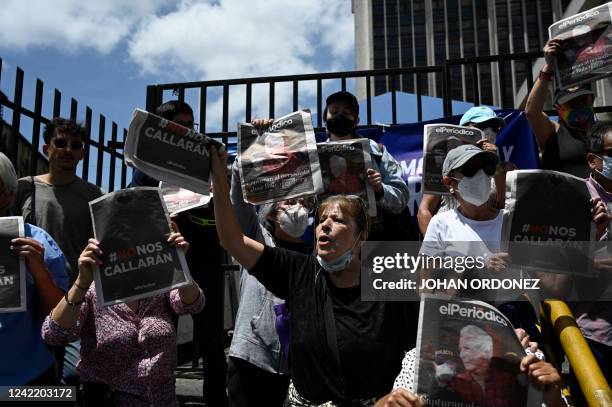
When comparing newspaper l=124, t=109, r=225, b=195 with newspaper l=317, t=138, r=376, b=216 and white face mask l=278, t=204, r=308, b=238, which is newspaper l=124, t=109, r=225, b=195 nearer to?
white face mask l=278, t=204, r=308, b=238

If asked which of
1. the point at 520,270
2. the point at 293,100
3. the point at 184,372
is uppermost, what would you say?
the point at 293,100

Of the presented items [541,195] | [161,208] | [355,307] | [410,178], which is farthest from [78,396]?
[410,178]

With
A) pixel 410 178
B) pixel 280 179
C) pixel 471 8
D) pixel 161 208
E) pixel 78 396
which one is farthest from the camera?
pixel 471 8

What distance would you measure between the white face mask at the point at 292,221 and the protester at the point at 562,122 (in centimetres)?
167

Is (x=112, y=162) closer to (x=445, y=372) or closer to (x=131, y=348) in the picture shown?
(x=131, y=348)

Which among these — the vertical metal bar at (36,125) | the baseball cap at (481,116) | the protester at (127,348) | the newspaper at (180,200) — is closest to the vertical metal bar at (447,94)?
the baseball cap at (481,116)

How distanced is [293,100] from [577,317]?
122 inches

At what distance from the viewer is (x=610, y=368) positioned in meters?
2.58

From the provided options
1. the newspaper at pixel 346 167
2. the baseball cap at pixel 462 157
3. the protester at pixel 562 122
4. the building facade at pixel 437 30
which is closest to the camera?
the baseball cap at pixel 462 157

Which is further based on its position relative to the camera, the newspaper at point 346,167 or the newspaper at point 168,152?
the newspaper at point 346,167

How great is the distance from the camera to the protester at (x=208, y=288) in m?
3.56

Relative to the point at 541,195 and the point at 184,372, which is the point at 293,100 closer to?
the point at 184,372

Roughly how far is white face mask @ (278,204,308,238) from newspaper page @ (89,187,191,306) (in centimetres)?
70

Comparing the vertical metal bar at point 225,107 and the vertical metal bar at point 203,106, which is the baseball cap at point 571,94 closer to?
the vertical metal bar at point 225,107
